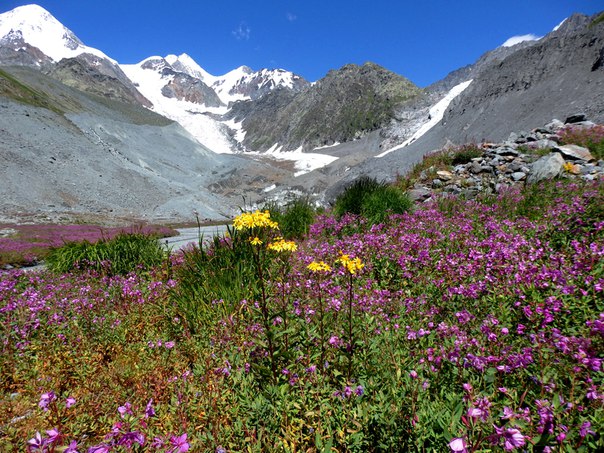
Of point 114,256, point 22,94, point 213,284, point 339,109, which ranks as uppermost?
point 339,109

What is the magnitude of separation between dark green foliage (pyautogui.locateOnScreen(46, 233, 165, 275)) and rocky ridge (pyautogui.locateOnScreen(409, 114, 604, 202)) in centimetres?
999

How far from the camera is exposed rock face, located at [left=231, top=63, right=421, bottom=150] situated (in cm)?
13412

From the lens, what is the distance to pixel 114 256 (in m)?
9.97

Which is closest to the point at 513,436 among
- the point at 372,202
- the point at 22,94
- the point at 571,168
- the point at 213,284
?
the point at 213,284

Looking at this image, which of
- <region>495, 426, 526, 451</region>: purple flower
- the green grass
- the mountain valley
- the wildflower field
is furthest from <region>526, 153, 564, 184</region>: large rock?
the green grass

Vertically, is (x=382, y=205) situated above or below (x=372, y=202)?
A: below

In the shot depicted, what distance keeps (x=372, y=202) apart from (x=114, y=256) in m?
8.36

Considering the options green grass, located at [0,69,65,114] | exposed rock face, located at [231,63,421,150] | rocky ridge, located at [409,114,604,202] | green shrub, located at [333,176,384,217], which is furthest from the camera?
exposed rock face, located at [231,63,421,150]

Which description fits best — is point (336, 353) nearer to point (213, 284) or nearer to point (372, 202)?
point (213, 284)

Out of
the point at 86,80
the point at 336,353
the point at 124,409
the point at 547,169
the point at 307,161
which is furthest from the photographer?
the point at 86,80

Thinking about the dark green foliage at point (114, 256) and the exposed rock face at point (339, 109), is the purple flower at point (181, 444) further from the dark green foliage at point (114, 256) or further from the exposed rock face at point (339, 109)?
the exposed rock face at point (339, 109)

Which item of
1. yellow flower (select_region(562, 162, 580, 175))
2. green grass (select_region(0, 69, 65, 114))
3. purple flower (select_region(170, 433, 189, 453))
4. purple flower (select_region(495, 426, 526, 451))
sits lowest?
purple flower (select_region(170, 433, 189, 453))

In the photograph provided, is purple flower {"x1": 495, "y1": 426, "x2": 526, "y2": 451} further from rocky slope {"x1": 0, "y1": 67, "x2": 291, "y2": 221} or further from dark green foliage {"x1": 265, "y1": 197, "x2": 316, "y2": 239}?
rocky slope {"x1": 0, "y1": 67, "x2": 291, "y2": 221}

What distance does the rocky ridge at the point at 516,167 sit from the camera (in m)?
10.4
